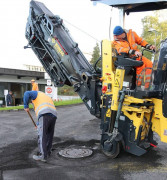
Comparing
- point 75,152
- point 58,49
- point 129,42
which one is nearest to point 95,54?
point 58,49

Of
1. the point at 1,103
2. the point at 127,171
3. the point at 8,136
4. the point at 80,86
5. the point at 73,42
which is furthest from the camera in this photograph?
the point at 1,103

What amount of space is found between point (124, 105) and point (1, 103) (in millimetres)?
13736

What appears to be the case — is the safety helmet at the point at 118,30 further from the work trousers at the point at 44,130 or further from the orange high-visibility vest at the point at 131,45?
the work trousers at the point at 44,130

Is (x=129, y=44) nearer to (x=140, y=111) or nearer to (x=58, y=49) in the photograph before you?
(x=140, y=111)

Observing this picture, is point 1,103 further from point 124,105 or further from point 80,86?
point 124,105

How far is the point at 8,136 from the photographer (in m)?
6.03

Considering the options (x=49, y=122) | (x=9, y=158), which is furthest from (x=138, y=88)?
(x=9, y=158)

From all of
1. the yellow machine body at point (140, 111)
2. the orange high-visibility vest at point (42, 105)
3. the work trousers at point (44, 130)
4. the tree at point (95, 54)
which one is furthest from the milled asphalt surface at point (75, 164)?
the tree at point (95, 54)

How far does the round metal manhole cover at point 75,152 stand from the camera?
14.4 ft

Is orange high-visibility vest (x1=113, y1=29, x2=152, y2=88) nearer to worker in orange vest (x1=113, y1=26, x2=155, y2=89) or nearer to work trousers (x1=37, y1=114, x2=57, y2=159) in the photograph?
worker in orange vest (x1=113, y1=26, x2=155, y2=89)

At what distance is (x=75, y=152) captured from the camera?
458cm

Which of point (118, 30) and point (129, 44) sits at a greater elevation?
point (118, 30)

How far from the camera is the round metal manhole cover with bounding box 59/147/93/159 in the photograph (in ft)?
14.4

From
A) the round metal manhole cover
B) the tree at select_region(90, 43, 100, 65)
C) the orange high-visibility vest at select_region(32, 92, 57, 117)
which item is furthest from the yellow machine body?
the tree at select_region(90, 43, 100, 65)
